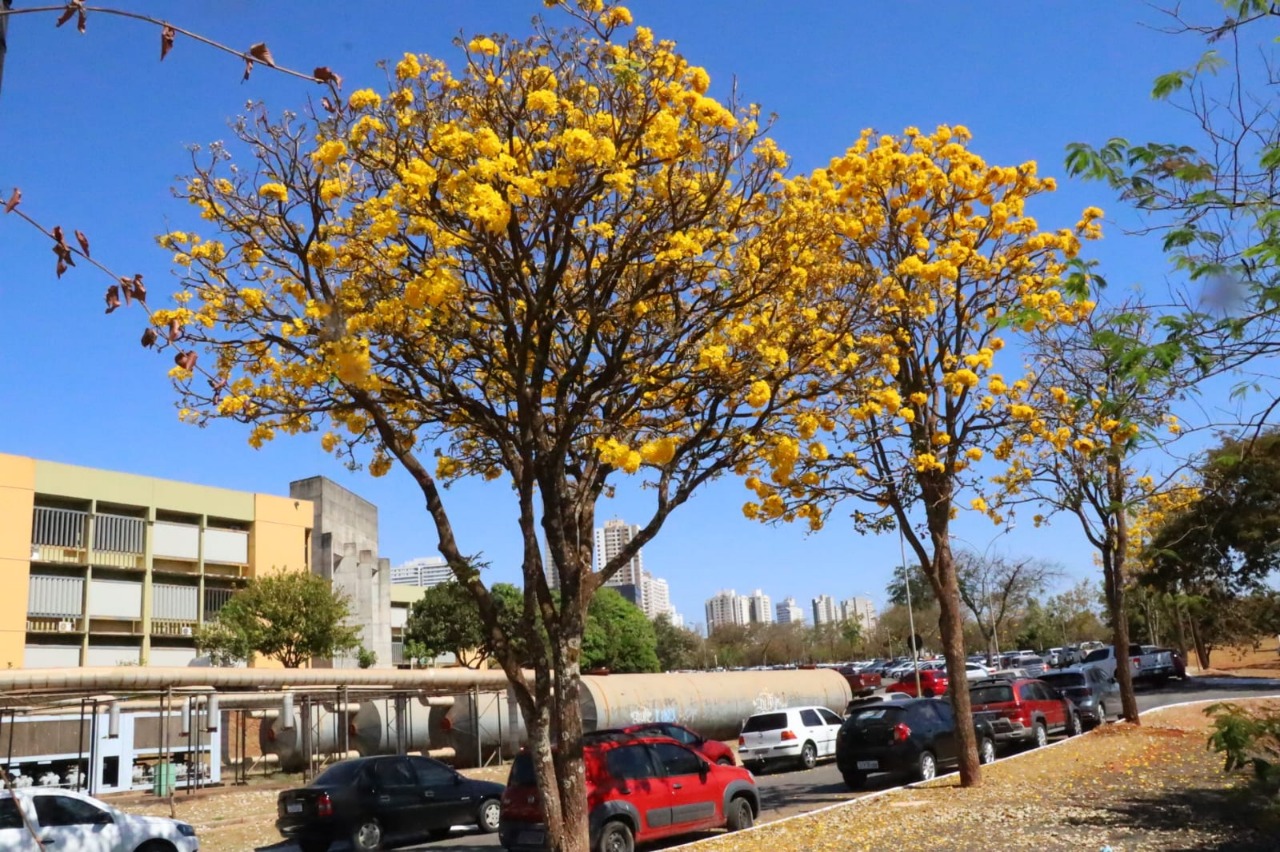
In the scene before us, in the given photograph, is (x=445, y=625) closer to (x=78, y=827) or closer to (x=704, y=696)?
(x=704, y=696)

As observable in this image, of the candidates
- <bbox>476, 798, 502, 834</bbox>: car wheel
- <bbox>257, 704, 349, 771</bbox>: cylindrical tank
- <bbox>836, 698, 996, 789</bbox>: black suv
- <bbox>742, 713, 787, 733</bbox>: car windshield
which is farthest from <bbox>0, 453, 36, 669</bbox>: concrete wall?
<bbox>836, 698, 996, 789</bbox>: black suv

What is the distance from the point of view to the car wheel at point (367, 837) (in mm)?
16531

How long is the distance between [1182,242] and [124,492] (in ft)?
162

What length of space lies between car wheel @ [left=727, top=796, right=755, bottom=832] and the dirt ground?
98 centimetres

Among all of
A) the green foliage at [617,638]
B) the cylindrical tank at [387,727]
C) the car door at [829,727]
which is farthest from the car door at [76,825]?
the green foliage at [617,638]

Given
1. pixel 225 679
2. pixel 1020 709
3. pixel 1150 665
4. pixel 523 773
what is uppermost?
pixel 225 679

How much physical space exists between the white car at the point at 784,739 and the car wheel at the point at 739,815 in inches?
416

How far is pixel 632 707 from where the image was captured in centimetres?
2831

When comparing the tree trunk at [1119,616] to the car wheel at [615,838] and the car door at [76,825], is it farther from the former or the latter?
the car door at [76,825]

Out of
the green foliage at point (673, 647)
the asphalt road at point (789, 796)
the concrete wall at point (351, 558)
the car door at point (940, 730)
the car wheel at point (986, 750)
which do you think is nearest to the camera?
the asphalt road at point (789, 796)

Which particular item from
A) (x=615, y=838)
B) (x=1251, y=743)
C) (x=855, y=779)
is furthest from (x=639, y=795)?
(x=855, y=779)

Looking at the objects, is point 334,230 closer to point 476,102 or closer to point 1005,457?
point 476,102

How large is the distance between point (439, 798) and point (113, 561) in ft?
114

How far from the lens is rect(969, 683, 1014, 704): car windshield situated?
22.8 metres
